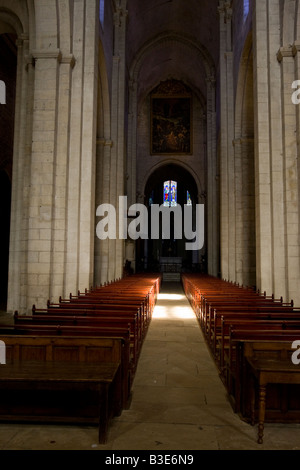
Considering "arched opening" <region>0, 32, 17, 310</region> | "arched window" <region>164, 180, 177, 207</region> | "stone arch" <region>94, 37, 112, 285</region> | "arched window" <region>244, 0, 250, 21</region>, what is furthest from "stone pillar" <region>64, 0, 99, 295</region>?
"arched window" <region>164, 180, 177, 207</region>

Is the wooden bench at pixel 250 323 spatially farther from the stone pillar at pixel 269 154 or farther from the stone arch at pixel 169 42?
the stone arch at pixel 169 42

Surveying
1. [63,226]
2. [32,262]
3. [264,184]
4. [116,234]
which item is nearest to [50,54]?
[63,226]

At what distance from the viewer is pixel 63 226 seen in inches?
390

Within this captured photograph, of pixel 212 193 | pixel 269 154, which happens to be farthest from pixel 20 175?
pixel 212 193

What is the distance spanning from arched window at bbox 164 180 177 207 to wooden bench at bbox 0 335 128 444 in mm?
36827

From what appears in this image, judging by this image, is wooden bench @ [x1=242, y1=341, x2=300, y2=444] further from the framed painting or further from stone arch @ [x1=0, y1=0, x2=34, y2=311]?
the framed painting

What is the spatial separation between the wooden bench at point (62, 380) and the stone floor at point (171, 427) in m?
0.15

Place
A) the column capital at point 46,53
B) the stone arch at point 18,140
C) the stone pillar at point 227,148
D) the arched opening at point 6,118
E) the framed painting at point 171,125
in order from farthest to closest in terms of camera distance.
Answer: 1. the framed painting at point 171,125
2. the stone pillar at point 227,148
3. the arched opening at point 6,118
4. the stone arch at point 18,140
5. the column capital at point 46,53

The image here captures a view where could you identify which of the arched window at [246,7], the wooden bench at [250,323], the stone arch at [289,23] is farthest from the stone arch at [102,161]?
the wooden bench at [250,323]

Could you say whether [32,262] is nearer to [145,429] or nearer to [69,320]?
[69,320]

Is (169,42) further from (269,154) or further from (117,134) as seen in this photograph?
(269,154)

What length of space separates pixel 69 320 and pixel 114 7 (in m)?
17.0

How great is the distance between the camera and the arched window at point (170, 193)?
40562 millimetres

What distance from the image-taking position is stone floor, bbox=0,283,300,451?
3.26 meters
